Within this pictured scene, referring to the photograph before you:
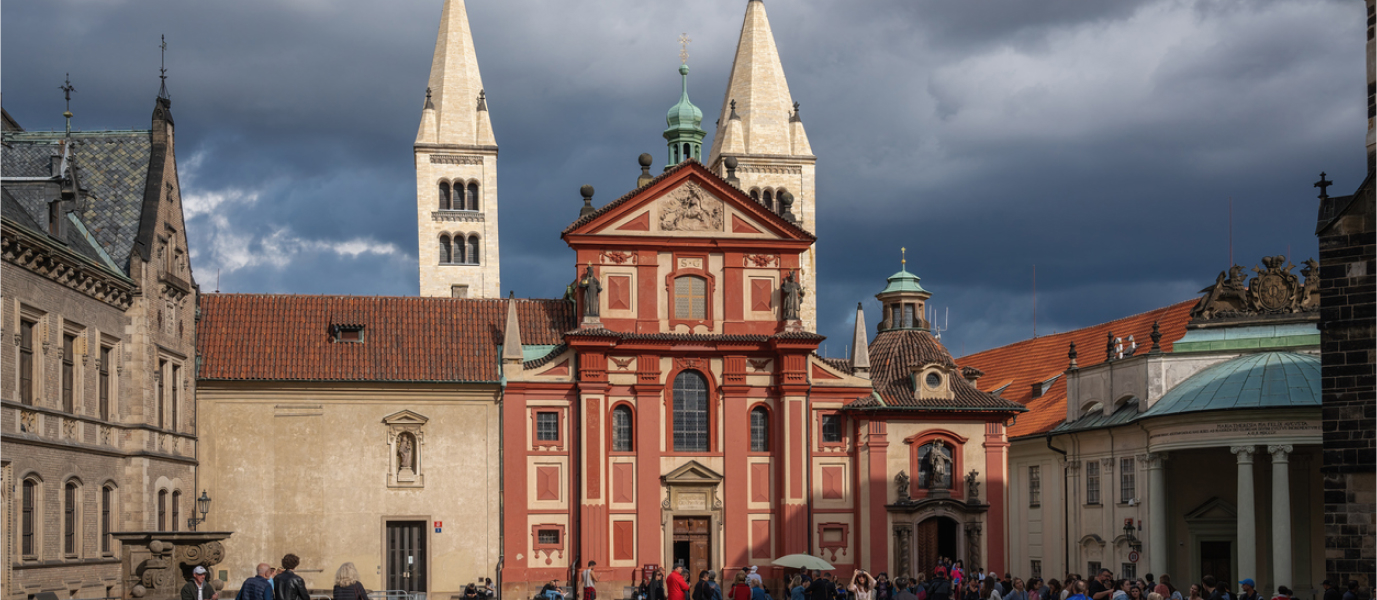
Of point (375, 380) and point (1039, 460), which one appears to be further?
point (1039, 460)

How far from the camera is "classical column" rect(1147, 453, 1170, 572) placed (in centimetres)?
4603

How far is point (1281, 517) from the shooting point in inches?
1656

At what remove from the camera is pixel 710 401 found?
4753 centimetres

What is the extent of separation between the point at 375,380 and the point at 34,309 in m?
15.5

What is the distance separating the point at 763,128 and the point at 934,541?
35.3m

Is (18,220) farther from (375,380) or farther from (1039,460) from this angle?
(1039,460)

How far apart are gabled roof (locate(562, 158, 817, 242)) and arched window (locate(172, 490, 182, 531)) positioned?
13.3 m

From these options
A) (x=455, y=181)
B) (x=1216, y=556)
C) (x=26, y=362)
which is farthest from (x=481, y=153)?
(x=26, y=362)

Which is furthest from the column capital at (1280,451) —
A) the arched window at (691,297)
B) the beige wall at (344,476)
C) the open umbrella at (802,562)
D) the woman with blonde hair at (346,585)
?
the woman with blonde hair at (346,585)

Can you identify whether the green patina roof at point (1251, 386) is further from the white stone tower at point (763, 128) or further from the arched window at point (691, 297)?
the white stone tower at point (763, 128)

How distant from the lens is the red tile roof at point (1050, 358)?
181 feet

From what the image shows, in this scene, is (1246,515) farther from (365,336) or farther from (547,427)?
(365,336)

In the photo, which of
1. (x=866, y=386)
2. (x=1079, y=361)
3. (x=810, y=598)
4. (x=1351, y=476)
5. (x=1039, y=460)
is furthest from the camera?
(x=1079, y=361)

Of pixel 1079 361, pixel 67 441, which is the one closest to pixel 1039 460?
pixel 1079 361
